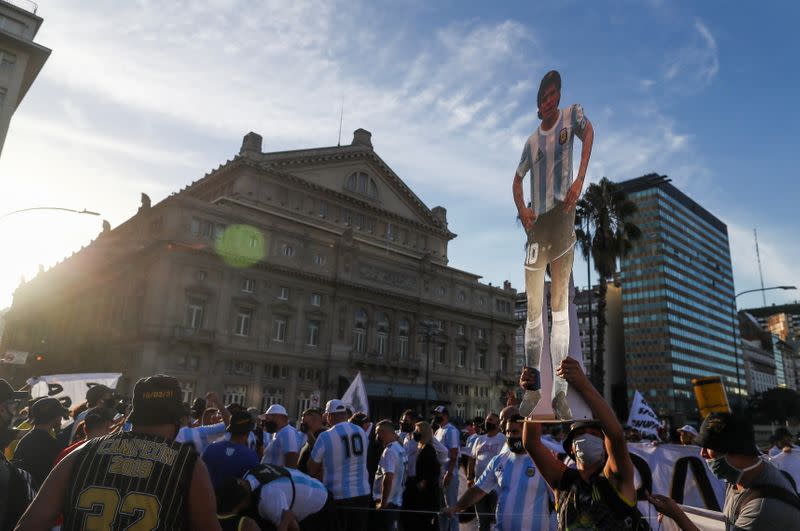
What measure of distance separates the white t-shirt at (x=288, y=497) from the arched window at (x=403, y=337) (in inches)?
1834

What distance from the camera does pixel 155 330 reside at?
3638 cm

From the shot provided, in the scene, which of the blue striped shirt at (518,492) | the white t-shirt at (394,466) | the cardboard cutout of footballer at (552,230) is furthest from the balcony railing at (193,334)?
the cardboard cutout of footballer at (552,230)

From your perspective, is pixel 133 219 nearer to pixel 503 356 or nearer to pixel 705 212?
pixel 503 356

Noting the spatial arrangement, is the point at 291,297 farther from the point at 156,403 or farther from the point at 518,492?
the point at 156,403

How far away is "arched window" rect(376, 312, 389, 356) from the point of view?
49.0 meters

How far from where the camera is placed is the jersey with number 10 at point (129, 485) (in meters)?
2.69

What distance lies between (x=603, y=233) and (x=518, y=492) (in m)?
23.4

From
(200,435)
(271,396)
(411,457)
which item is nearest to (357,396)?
(411,457)

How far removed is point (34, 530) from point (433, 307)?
50934 millimetres

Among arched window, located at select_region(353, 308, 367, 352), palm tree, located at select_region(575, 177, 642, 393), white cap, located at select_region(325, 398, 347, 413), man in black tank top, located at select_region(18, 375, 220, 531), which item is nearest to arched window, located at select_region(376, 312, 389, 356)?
arched window, located at select_region(353, 308, 367, 352)

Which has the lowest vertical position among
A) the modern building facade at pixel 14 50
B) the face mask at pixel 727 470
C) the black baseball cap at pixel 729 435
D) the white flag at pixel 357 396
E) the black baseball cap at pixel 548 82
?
the face mask at pixel 727 470

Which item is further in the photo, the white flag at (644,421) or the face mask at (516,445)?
the white flag at (644,421)

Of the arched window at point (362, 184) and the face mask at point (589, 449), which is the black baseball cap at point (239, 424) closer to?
the face mask at point (589, 449)

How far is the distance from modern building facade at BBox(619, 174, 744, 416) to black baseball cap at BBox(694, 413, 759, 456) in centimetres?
11430
